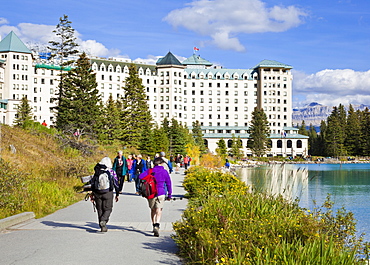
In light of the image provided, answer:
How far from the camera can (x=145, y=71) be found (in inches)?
5571

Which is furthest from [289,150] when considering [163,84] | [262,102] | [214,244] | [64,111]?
[214,244]

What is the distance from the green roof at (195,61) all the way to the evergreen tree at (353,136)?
2177 inches

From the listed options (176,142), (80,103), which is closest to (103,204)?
(80,103)

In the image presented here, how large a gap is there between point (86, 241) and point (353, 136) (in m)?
118

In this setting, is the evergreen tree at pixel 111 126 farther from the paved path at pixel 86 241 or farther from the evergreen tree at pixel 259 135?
the evergreen tree at pixel 259 135

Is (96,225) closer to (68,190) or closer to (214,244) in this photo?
(214,244)

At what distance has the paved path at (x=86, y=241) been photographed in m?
8.23

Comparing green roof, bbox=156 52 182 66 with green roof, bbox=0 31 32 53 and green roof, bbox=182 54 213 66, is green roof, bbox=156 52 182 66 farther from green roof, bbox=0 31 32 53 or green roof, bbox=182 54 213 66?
green roof, bbox=0 31 32 53

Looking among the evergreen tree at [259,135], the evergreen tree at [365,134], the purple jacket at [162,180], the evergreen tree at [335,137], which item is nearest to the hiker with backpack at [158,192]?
the purple jacket at [162,180]

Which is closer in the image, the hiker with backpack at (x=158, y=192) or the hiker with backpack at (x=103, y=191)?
the hiker with backpack at (x=158, y=192)

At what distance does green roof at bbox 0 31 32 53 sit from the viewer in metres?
118

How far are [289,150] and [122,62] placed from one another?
57952 mm

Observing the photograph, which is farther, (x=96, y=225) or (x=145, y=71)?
(x=145, y=71)

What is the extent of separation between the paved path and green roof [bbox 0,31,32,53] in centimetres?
11336
